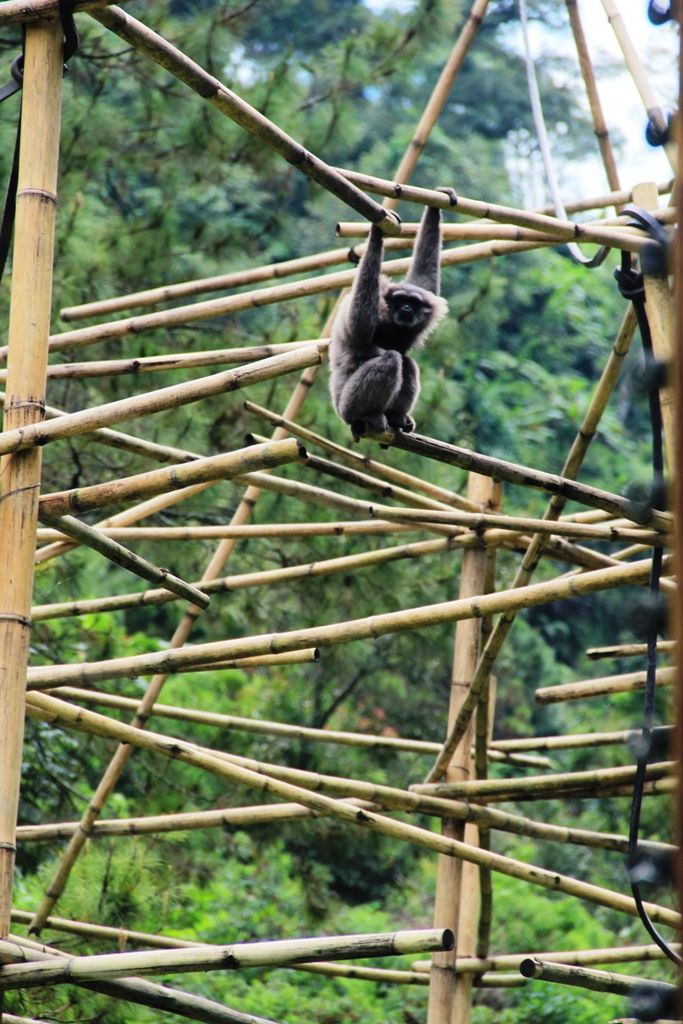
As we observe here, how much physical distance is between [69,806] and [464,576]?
9.91 ft

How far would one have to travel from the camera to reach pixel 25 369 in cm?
242

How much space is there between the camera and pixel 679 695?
2.20 ft

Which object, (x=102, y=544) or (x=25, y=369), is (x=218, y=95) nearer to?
(x=25, y=369)

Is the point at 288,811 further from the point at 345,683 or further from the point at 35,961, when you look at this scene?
the point at 345,683

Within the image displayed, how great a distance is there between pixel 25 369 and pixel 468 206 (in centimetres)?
135

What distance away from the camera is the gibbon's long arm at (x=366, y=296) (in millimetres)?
3443

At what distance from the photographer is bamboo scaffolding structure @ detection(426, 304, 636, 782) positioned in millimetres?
3328

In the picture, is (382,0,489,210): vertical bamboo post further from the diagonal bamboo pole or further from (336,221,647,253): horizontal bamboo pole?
(336,221,647,253): horizontal bamboo pole

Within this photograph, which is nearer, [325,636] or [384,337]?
[325,636]

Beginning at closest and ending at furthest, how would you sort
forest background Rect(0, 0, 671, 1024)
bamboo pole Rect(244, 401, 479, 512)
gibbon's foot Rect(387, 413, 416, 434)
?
bamboo pole Rect(244, 401, 479, 512), gibbon's foot Rect(387, 413, 416, 434), forest background Rect(0, 0, 671, 1024)

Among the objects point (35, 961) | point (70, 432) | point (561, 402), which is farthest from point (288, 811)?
point (561, 402)

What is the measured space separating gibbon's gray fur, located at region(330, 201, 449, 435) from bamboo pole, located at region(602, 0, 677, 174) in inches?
32.4

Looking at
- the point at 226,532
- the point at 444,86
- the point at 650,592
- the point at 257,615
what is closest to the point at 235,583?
the point at 226,532

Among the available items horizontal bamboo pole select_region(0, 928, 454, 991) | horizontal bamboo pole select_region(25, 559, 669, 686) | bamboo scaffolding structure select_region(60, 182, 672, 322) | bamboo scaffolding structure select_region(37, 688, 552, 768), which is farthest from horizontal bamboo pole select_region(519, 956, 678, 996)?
bamboo scaffolding structure select_region(60, 182, 672, 322)
